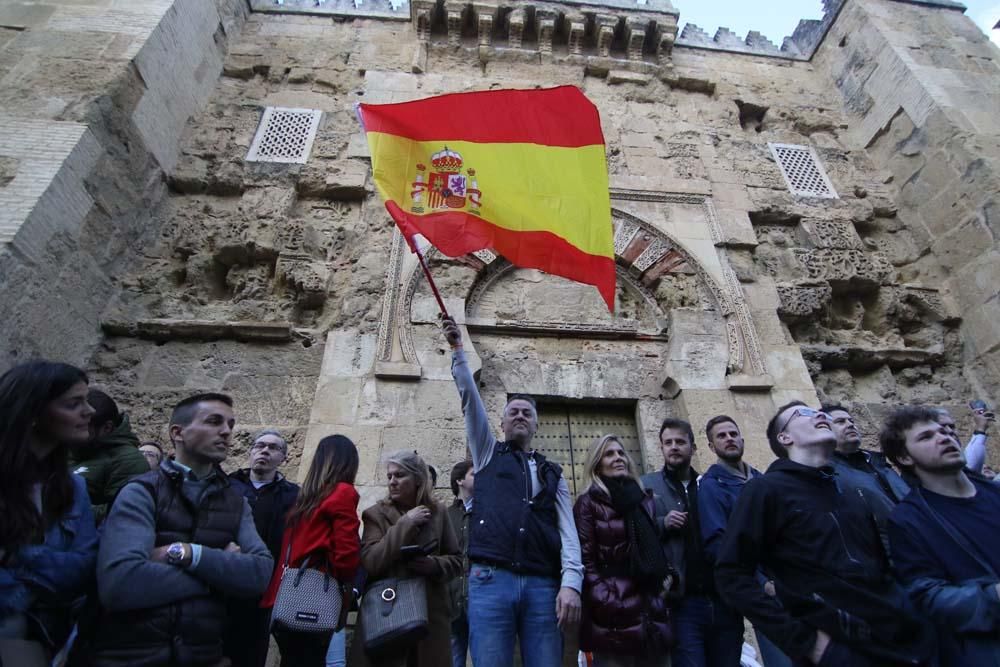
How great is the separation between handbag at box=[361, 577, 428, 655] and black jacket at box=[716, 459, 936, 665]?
1.19 metres

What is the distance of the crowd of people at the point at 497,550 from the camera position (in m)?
1.78

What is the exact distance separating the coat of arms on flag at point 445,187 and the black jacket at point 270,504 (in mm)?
1830

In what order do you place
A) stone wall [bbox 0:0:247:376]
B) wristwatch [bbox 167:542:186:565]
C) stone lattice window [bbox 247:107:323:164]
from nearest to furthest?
wristwatch [bbox 167:542:186:565]
stone wall [bbox 0:0:247:376]
stone lattice window [bbox 247:107:323:164]

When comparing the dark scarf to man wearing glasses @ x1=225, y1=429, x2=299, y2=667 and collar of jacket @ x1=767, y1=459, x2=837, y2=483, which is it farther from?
man wearing glasses @ x1=225, y1=429, x2=299, y2=667

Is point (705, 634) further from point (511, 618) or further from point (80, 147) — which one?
point (80, 147)

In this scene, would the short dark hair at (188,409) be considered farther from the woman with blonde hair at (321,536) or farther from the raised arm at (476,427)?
the raised arm at (476,427)

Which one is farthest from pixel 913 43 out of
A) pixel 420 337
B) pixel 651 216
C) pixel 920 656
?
pixel 920 656

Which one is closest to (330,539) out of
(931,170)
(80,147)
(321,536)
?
(321,536)

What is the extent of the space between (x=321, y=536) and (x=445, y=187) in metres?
2.28

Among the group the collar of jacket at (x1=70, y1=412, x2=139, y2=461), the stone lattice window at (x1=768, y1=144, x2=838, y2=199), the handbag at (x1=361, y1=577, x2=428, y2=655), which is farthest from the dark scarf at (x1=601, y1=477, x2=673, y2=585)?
the stone lattice window at (x1=768, y1=144, x2=838, y2=199)

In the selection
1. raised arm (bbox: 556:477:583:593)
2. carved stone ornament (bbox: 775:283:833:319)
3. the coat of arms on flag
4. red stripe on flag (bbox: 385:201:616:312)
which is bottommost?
raised arm (bbox: 556:477:583:593)

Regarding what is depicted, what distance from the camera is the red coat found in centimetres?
235

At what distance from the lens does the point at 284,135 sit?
22.1ft

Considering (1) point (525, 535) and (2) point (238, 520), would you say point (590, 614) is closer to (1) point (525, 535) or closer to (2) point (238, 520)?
(1) point (525, 535)
